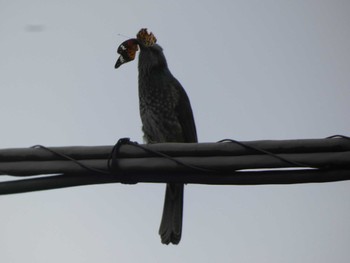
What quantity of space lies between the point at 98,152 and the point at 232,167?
0.59 meters

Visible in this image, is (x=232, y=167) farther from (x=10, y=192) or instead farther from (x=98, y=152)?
(x=10, y=192)

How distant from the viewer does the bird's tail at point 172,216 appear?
4.37 metres

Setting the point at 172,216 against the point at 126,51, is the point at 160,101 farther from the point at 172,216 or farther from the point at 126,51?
the point at 172,216

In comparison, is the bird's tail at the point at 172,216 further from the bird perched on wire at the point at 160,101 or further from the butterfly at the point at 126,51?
the butterfly at the point at 126,51

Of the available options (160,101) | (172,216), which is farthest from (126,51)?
(172,216)

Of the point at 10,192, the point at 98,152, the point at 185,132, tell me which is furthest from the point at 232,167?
the point at 185,132

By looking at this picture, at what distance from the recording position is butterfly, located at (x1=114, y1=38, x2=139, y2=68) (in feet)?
15.4

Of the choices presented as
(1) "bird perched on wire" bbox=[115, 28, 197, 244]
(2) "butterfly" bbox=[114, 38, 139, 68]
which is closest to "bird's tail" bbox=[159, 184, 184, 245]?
(1) "bird perched on wire" bbox=[115, 28, 197, 244]

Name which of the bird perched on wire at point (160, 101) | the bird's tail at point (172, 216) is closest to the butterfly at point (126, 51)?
the bird perched on wire at point (160, 101)

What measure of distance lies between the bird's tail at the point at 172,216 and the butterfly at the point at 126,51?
1.08 metres

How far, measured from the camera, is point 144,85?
579 cm

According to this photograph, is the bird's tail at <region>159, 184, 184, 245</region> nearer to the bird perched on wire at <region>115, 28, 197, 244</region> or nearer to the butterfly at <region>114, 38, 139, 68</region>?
the bird perched on wire at <region>115, 28, 197, 244</region>

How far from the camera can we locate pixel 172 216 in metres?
4.69

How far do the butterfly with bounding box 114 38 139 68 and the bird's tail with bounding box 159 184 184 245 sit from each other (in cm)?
108
